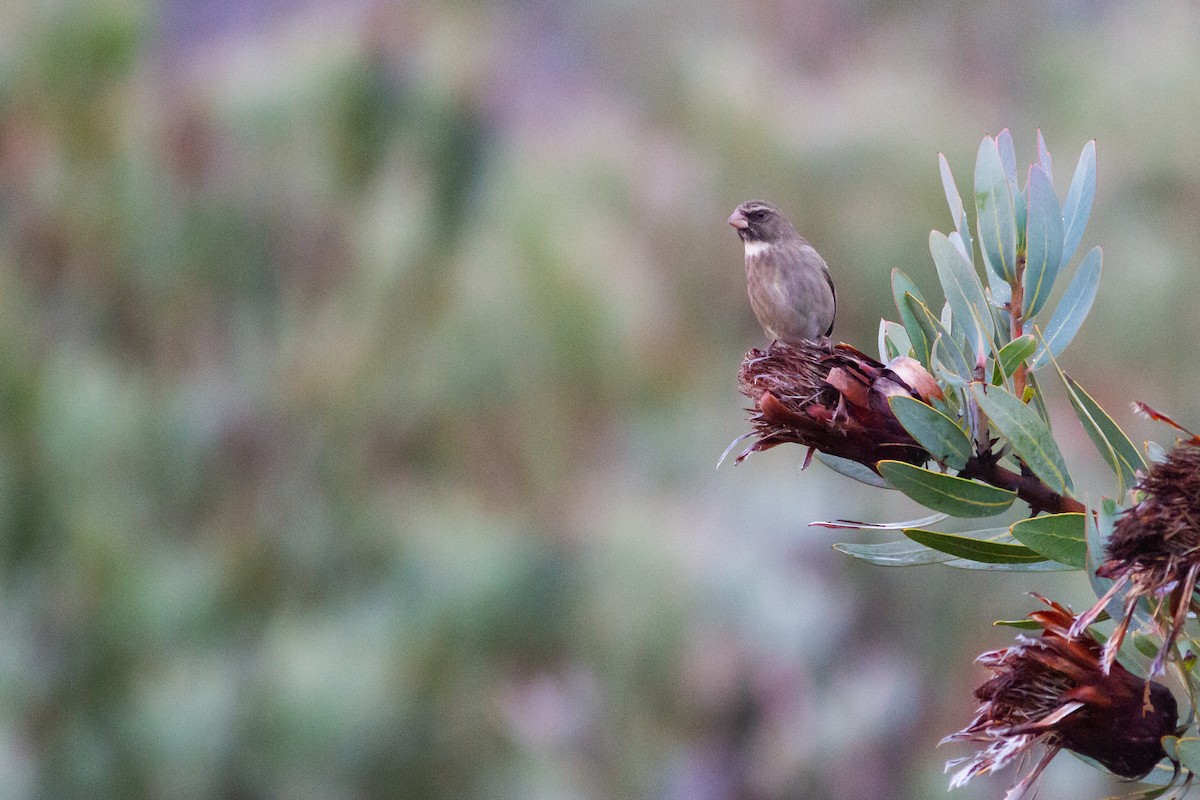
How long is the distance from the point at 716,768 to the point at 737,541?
0.37 m

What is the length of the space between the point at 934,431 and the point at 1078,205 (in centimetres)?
15

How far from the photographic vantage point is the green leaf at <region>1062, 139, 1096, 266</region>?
0.52 m

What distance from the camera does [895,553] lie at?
20.4 inches

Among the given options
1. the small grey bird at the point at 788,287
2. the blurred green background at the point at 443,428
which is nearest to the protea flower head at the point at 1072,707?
the small grey bird at the point at 788,287

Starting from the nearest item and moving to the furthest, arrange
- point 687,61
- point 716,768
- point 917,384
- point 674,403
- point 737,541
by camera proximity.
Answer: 1. point 917,384
2. point 716,768
3. point 737,541
4. point 674,403
5. point 687,61

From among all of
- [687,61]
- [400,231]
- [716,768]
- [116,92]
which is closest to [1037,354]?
[716,768]

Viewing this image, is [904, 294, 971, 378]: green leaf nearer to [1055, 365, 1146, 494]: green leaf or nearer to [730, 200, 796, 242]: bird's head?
[1055, 365, 1146, 494]: green leaf

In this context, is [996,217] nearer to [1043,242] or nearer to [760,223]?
[1043,242]

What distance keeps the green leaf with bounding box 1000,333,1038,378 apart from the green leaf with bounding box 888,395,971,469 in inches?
1.4

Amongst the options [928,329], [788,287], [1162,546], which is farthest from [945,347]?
[788,287]

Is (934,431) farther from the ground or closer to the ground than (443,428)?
farther from the ground

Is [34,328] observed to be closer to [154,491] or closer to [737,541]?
[154,491]

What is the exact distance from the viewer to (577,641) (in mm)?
2232

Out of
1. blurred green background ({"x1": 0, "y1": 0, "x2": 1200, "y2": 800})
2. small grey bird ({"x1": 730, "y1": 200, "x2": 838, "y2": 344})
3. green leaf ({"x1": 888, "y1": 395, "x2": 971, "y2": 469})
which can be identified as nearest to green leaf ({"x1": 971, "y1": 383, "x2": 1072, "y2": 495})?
green leaf ({"x1": 888, "y1": 395, "x2": 971, "y2": 469})
